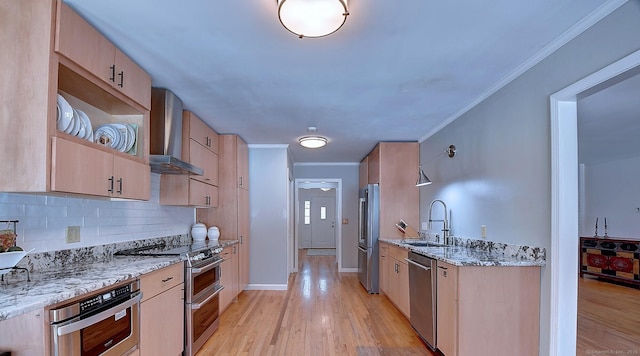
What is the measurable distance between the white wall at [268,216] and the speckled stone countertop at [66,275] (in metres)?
2.74

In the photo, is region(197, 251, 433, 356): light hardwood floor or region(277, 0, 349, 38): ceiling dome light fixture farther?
region(197, 251, 433, 356): light hardwood floor

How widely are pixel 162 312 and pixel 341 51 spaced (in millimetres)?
2262

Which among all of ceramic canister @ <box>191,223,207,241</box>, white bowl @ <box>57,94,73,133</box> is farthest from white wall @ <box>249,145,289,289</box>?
white bowl @ <box>57,94,73,133</box>

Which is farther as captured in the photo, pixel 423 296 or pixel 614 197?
pixel 614 197

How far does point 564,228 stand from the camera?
2.24 m

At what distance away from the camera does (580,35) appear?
2.09 meters

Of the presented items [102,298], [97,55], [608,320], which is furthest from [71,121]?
[608,320]

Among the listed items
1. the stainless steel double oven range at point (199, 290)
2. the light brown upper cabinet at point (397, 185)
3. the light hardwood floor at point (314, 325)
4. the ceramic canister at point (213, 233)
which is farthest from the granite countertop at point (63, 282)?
the light brown upper cabinet at point (397, 185)

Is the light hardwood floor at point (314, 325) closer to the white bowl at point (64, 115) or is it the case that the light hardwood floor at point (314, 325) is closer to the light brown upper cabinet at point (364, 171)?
the light brown upper cabinet at point (364, 171)

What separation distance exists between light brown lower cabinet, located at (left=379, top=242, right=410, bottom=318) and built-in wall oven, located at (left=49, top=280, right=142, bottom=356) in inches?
112

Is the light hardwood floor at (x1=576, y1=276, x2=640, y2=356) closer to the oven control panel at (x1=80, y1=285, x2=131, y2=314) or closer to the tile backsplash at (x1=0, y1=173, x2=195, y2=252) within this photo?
the oven control panel at (x1=80, y1=285, x2=131, y2=314)

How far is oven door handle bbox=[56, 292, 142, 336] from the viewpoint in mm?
1537

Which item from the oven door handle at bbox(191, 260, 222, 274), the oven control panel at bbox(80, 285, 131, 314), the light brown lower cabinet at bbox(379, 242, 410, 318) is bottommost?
the light brown lower cabinet at bbox(379, 242, 410, 318)

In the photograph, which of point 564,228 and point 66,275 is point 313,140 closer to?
point 564,228
